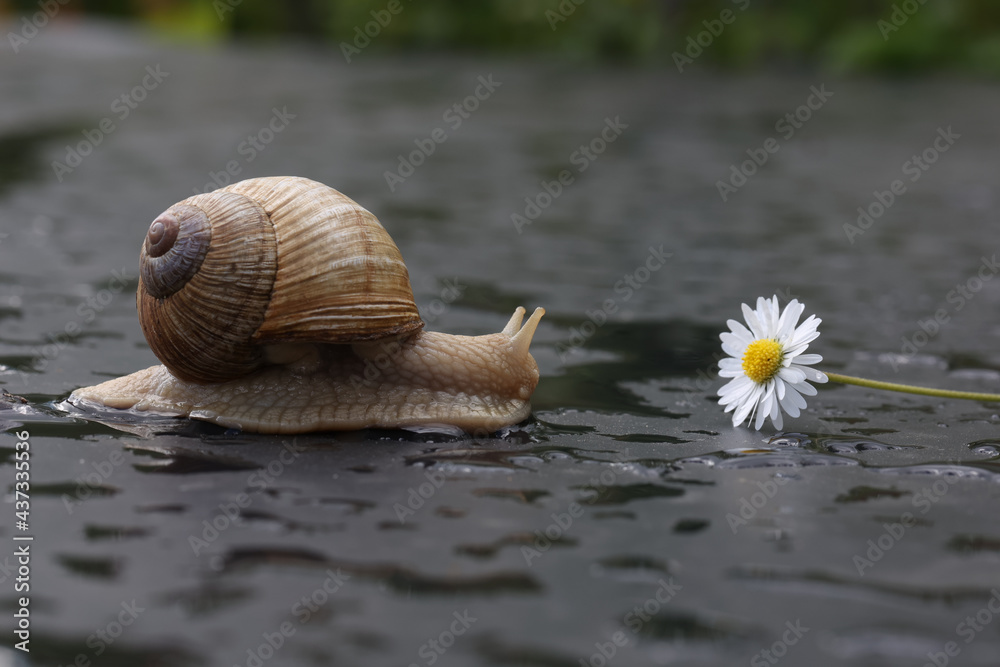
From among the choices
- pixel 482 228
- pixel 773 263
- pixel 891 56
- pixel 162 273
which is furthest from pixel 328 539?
pixel 891 56

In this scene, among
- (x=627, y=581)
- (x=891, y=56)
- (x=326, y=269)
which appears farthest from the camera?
(x=891, y=56)

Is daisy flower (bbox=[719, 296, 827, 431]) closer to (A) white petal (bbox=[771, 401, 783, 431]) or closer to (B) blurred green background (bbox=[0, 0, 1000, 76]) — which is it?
(A) white petal (bbox=[771, 401, 783, 431])

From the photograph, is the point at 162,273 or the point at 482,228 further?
the point at 482,228

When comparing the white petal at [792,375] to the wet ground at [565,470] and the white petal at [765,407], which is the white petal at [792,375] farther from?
the wet ground at [565,470]

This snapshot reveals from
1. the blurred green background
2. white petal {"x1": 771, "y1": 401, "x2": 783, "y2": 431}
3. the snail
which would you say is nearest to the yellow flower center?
white petal {"x1": 771, "y1": 401, "x2": 783, "y2": 431}

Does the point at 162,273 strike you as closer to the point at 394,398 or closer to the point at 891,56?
the point at 394,398

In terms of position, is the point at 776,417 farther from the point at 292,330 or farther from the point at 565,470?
the point at 292,330

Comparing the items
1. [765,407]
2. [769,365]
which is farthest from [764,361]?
[765,407]
